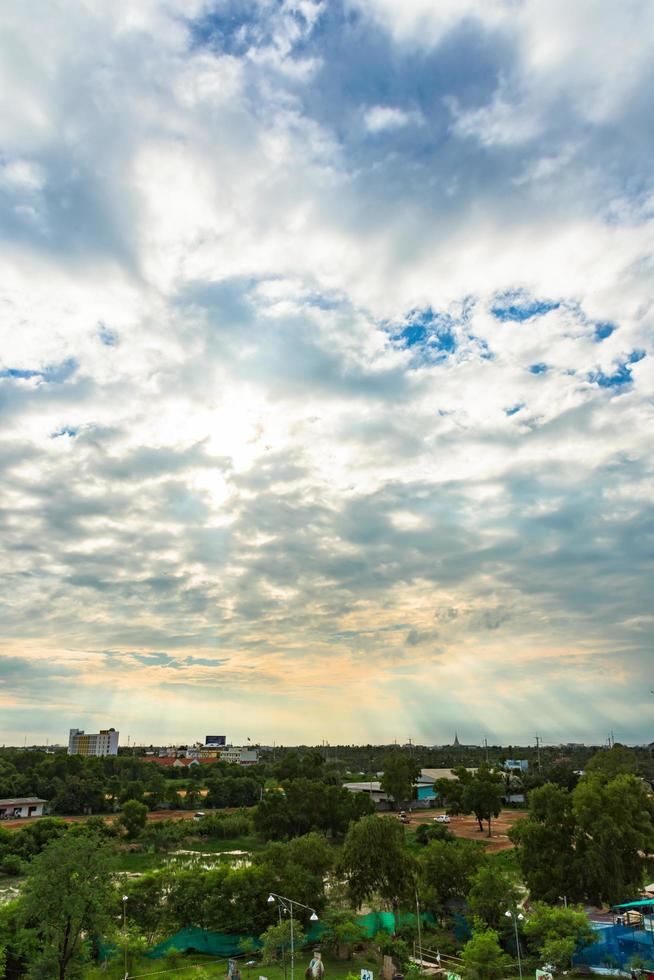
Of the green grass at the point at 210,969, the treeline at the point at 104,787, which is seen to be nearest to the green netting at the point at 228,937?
the green grass at the point at 210,969

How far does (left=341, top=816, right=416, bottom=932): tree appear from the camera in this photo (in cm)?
4794

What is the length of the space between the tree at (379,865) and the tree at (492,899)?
720cm

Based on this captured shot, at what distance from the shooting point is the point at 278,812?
276 feet

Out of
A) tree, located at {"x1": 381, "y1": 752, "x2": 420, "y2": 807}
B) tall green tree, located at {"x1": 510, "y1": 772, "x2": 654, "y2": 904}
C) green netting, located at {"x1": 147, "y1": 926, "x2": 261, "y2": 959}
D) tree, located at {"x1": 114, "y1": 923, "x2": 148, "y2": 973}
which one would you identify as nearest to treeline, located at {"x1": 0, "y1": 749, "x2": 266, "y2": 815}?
tree, located at {"x1": 381, "y1": 752, "x2": 420, "y2": 807}

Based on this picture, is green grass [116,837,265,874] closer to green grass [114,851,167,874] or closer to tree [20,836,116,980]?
green grass [114,851,167,874]

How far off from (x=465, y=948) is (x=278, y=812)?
2073 inches

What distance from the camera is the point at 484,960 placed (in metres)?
33.9

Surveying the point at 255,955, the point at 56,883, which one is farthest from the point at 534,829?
the point at 56,883

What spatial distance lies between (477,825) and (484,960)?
71.9 m

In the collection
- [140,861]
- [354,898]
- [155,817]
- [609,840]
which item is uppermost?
[609,840]

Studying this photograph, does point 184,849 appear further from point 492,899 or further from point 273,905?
point 492,899

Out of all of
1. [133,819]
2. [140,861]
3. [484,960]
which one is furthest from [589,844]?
[133,819]

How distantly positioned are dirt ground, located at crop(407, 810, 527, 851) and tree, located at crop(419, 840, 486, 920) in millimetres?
28612

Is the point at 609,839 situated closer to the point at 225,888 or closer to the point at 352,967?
the point at 352,967
